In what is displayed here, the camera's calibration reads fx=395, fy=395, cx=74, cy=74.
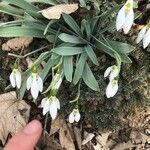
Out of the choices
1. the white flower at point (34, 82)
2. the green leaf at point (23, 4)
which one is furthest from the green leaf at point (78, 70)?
the green leaf at point (23, 4)

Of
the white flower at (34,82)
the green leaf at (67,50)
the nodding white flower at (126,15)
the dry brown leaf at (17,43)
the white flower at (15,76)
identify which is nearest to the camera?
the nodding white flower at (126,15)

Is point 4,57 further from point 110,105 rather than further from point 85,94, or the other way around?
point 110,105

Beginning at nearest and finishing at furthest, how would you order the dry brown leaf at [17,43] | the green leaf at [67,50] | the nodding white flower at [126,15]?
the nodding white flower at [126,15] < the green leaf at [67,50] < the dry brown leaf at [17,43]

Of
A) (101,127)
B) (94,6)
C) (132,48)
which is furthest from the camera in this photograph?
(101,127)

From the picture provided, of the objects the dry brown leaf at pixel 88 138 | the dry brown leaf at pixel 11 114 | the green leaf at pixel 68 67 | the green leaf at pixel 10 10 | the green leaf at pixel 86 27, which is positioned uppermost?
the green leaf at pixel 10 10

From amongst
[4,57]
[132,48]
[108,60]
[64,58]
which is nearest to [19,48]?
[4,57]

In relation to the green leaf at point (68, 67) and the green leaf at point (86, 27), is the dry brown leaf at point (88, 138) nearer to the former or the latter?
the green leaf at point (68, 67)

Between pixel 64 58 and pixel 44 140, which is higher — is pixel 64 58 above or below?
above
